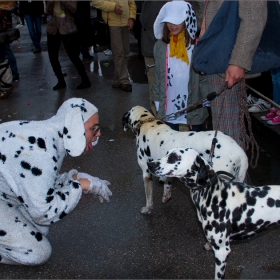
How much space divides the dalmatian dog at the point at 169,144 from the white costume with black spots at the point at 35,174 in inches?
34.9

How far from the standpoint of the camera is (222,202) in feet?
10.1

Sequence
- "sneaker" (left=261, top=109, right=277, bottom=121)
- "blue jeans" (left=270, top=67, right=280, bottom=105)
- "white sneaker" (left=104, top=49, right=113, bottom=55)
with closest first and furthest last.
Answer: "blue jeans" (left=270, top=67, right=280, bottom=105)
"sneaker" (left=261, top=109, right=277, bottom=121)
"white sneaker" (left=104, top=49, right=113, bottom=55)

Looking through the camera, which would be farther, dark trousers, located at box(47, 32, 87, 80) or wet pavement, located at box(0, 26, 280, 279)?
dark trousers, located at box(47, 32, 87, 80)

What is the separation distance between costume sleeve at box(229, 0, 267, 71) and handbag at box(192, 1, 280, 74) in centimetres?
8

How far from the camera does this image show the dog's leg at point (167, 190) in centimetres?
441

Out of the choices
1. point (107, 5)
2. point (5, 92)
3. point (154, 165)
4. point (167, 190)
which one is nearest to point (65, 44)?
point (107, 5)

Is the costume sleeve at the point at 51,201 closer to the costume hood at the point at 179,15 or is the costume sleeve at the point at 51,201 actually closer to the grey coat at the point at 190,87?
the grey coat at the point at 190,87

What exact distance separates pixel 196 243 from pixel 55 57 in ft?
18.4

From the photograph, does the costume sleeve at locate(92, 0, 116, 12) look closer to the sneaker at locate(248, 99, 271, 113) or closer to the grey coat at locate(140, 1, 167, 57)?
the grey coat at locate(140, 1, 167, 57)

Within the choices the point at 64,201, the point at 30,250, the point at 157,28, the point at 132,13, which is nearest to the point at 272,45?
the point at 157,28

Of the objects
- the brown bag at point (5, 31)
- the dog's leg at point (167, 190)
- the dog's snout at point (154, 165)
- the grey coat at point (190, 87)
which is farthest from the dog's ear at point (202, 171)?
the brown bag at point (5, 31)

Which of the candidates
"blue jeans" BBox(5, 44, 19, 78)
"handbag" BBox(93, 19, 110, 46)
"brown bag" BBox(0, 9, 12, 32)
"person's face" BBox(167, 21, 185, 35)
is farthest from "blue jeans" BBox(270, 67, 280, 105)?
"handbag" BBox(93, 19, 110, 46)

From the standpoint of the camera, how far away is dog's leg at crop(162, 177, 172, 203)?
4.41m

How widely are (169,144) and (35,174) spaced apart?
131 centimetres
